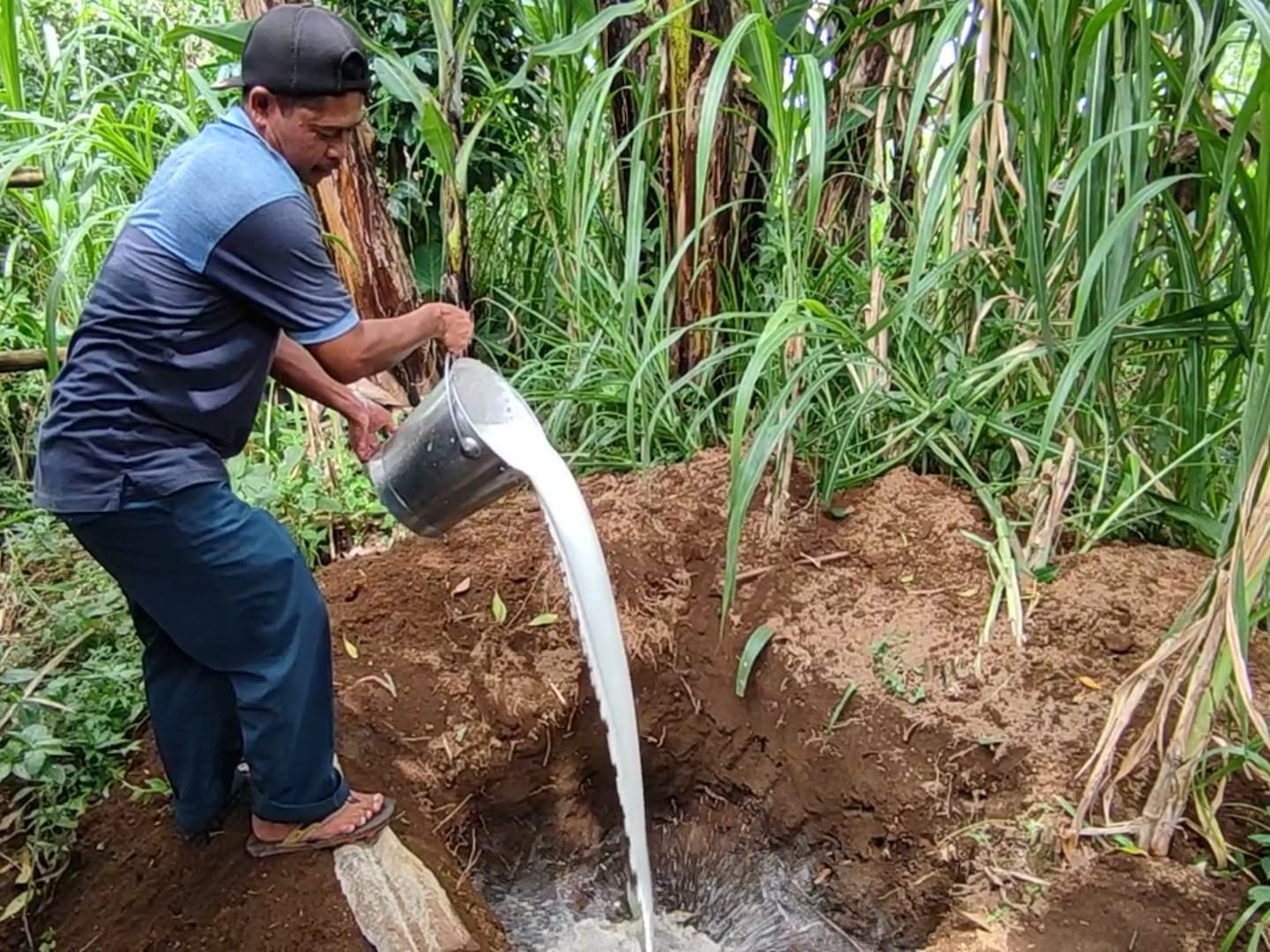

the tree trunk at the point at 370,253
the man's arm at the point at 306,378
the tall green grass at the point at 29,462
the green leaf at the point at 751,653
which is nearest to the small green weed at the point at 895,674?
the green leaf at the point at 751,653

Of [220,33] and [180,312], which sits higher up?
[220,33]

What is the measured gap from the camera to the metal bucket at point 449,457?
1251mm

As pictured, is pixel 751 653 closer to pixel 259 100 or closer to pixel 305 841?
pixel 305 841

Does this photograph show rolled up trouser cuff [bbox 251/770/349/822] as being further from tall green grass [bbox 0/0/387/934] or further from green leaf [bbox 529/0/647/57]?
green leaf [bbox 529/0/647/57]

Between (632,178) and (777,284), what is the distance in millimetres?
334

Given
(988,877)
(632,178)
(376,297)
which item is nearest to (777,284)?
(632,178)

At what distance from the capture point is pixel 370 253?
2158 millimetres

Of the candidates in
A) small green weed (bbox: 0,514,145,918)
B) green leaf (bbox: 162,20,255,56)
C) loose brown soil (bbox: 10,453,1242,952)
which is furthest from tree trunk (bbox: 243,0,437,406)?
small green weed (bbox: 0,514,145,918)

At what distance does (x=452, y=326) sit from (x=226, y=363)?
0.28 metres

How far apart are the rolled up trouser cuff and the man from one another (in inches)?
2.1

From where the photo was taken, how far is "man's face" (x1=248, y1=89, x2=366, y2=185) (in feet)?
3.74

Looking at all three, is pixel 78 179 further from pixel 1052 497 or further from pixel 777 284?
pixel 1052 497

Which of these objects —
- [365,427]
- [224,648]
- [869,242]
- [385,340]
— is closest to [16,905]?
[224,648]

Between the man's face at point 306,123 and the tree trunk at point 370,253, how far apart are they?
0.85m
